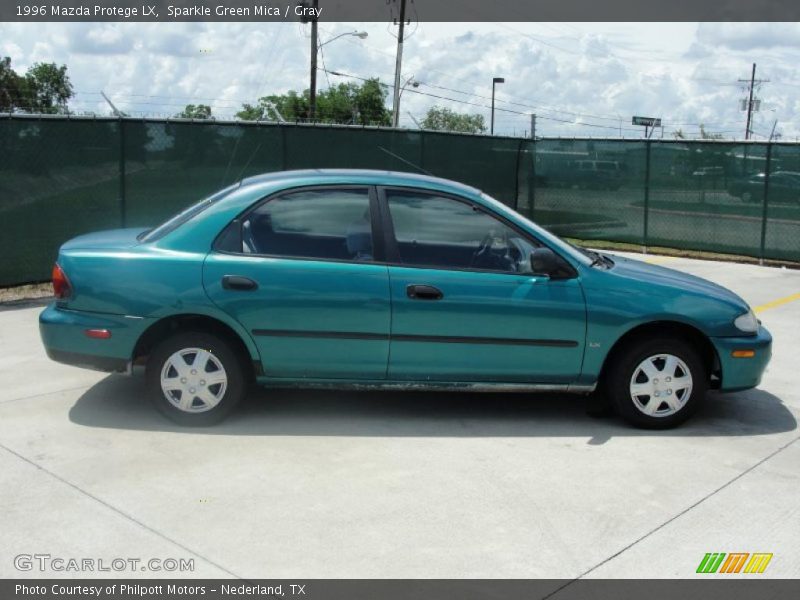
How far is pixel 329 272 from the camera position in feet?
17.9

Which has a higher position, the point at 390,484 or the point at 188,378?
the point at 188,378

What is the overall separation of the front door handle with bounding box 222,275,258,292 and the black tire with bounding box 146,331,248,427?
33cm

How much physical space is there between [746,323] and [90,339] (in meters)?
4.17

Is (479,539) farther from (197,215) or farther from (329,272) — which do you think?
(197,215)

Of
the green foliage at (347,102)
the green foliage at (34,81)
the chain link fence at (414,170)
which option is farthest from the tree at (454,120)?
the chain link fence at (414,170)

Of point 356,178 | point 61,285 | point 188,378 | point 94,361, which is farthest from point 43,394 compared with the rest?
point 356,178

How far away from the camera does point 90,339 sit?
17.8ft

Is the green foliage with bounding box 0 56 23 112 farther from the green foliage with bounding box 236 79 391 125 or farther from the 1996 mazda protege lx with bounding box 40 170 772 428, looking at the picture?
the 1996 mazda protege lx with bounding box 40 170 772 428

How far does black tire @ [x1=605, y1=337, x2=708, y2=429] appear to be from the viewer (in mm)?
5605

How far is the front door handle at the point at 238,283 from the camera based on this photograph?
5375mm

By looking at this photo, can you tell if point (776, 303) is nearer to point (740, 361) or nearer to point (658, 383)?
point (740, 361)

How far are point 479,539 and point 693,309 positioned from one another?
2395mm
